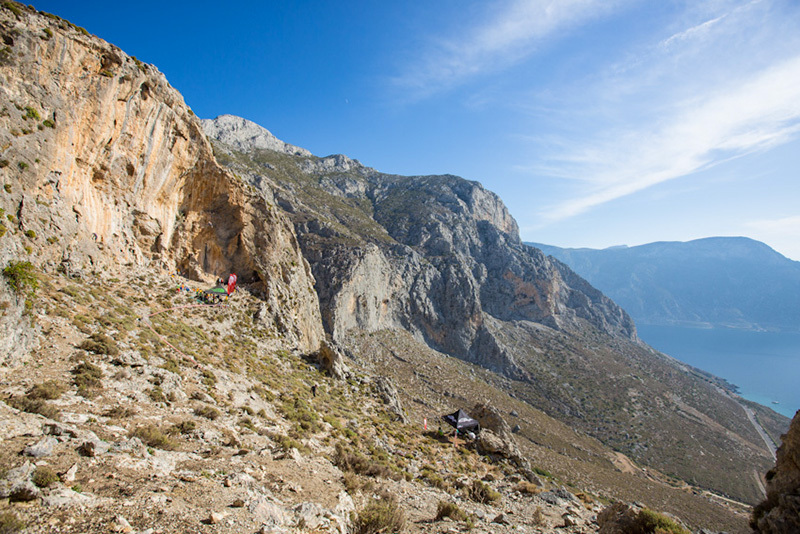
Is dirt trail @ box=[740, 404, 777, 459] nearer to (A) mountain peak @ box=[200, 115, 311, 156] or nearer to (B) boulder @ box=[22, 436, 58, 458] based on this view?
(B) boulder @ box=[22, 436, 58, 458]

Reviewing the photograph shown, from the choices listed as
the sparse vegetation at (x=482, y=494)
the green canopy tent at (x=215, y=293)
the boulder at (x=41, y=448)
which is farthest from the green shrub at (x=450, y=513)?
the green canopy tent at (x=215, y=293)

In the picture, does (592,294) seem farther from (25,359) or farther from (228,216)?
(25,359)

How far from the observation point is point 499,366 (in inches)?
2751

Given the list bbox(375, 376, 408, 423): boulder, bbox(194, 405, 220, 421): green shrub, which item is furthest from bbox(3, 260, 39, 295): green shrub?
bbox(375, 376, 408, 423): boulder

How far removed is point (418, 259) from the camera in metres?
82.2

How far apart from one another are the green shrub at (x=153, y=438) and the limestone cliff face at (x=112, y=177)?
312 inches

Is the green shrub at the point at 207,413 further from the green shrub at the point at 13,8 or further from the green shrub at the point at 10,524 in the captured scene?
the green shrub at the point at 13,8

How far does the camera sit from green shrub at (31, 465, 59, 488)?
4.92 m

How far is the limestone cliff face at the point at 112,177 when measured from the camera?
14.1m

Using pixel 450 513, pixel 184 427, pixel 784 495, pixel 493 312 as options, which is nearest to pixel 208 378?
pixel 184 427

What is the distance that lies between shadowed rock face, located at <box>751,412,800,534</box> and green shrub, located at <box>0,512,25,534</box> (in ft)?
46.7

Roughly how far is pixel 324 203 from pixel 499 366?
56180 millimetres

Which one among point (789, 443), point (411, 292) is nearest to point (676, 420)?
point (411, 292)

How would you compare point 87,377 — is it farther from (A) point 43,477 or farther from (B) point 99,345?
(A) point 43,477
